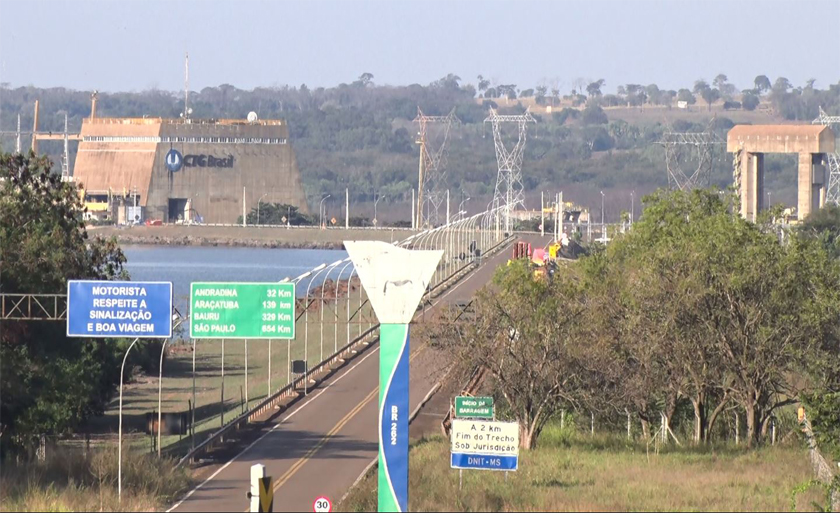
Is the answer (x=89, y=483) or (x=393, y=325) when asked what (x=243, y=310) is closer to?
(x=89, y=483)

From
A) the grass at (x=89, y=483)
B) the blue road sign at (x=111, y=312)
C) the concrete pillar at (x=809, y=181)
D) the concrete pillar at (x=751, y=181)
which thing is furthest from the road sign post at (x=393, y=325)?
the concrete pillar at (x=809, y=181)

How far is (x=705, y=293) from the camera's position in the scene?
151 feet

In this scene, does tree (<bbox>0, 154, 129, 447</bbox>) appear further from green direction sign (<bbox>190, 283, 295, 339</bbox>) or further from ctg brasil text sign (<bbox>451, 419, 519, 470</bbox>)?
ctg brasil text sign (<bbox>451, 419, 519, 470</bbox>)

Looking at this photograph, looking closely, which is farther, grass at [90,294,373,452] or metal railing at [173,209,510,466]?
grass at [90,294,373,452]

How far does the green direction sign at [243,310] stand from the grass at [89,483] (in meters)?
3.79

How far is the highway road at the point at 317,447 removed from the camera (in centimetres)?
3469

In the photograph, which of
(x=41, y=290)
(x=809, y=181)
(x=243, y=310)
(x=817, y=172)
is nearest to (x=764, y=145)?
(x=809, y=181)

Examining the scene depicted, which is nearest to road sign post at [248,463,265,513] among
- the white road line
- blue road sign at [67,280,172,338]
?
the white road line

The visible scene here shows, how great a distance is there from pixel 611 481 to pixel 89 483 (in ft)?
41.7

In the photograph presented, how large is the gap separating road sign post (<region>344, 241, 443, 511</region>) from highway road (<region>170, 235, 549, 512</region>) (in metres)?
8.79

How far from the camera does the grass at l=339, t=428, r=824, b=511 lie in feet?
99.0

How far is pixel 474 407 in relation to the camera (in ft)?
110

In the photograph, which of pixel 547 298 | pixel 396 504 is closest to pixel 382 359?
pixel 396 504

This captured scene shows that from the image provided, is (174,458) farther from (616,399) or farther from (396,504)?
(396,504)
